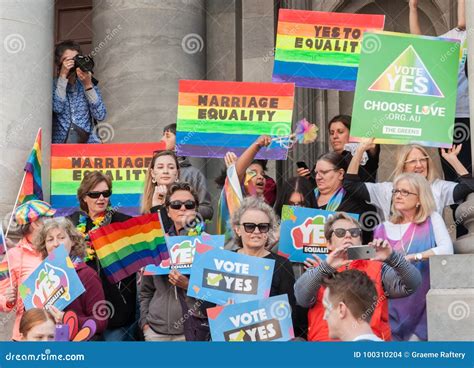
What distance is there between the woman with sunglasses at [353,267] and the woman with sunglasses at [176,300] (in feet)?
3.88

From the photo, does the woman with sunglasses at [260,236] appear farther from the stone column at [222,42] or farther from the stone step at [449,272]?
the stone column at [222,42]

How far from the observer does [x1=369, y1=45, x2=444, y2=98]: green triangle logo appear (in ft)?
41.8

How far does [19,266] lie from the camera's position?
12117 mm

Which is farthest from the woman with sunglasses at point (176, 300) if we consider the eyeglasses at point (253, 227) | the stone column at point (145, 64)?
the stone column at point (145, 64)

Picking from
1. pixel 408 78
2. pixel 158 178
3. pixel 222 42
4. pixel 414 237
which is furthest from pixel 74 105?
pixel 414 237

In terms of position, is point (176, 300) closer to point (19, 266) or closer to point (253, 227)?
point (253, 227)

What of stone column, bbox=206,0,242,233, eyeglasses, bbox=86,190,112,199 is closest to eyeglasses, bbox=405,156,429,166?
eyeglasses, bbox=86,190,112,199

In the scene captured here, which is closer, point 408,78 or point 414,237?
point 414,237

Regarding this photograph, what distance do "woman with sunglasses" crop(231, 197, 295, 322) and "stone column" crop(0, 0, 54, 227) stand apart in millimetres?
3631

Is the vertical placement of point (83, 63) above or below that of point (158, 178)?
above

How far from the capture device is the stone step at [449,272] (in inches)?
435

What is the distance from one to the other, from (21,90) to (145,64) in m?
3.44

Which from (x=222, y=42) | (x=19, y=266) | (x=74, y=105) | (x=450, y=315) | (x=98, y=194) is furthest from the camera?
(x=222, y=42)
